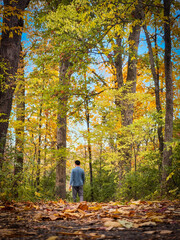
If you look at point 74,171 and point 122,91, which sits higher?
point 122,91

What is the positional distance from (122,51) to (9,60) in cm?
578

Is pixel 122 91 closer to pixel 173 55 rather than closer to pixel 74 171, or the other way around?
pixel 173 55

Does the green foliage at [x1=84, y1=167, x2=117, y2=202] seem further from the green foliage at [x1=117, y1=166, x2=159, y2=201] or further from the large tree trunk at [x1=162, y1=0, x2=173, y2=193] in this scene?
the large tree trunk at [x1=162, y1=0, x2=173, y2=193]

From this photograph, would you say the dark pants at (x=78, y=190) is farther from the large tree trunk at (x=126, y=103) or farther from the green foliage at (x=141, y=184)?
the large tree trunk at (x=126, y=103)

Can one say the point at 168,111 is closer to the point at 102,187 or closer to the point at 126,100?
the point at 126,100

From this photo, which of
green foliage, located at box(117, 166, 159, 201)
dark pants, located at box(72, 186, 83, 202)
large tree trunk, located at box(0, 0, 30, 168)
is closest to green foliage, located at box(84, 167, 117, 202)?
green foliage, located at box(117, 166, 159, 201)

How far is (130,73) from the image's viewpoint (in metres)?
12.7

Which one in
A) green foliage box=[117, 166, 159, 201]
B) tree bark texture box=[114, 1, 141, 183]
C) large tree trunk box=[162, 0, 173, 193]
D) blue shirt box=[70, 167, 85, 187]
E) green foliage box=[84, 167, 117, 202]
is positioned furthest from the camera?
green foliage box=[84, 167, 117, 202]

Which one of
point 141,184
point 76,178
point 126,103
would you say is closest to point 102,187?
point 126,103

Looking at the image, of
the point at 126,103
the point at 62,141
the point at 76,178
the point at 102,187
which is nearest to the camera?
the point at 76,178

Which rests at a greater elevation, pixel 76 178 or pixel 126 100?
pixel 126 100

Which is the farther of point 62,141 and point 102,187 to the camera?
point 102,187

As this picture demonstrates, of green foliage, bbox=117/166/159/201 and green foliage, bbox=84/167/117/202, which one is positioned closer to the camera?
green foliage, bbox=117/166/159/201

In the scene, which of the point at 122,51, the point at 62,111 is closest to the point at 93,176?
the point at 62,111
